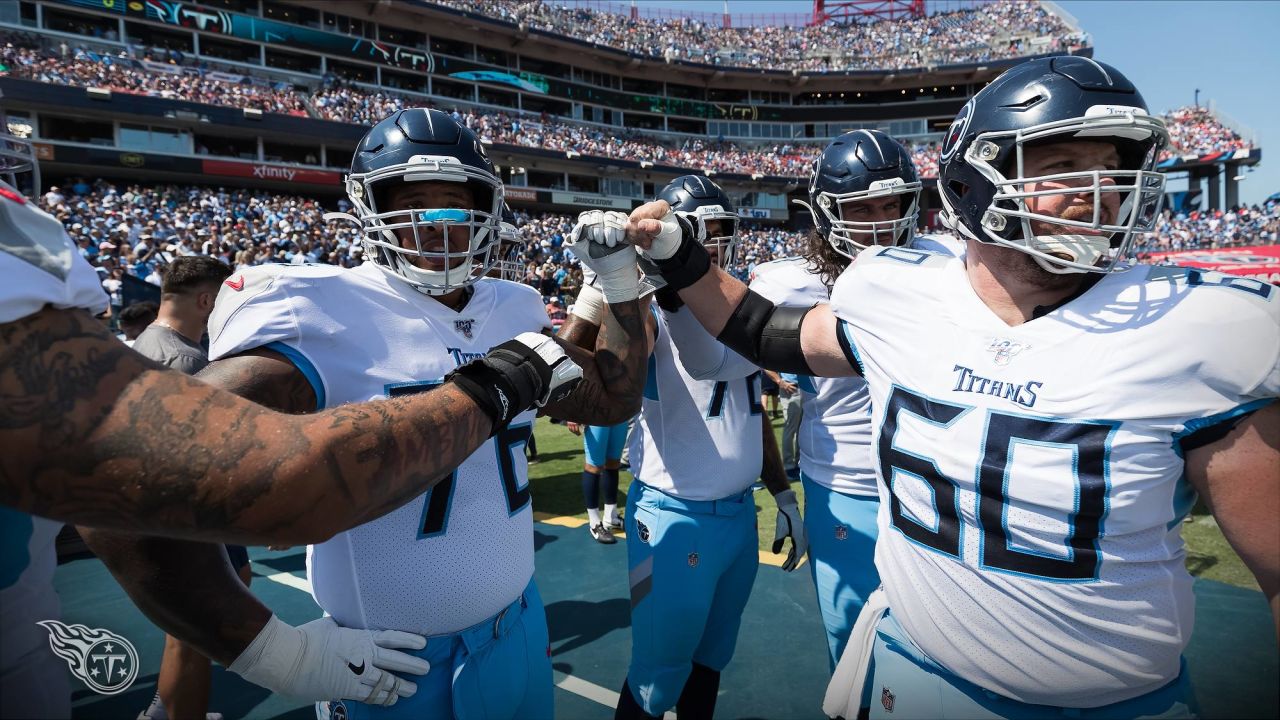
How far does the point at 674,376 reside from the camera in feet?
10.6

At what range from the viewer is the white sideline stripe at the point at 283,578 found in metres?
5.16

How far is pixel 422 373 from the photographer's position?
1.95 m

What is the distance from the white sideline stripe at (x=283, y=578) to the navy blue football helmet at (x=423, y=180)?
3.92m

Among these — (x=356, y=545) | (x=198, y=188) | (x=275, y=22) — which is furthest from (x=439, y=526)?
(x=275, y=22)

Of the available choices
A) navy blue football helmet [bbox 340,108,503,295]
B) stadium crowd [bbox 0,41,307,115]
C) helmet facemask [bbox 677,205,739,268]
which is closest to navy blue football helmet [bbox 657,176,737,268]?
helmet facemask [bbox 677,205,739,268]

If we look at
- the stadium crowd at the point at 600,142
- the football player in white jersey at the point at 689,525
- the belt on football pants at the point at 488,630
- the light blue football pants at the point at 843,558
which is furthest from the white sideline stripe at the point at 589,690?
the stadium crowd at the point at 600,142

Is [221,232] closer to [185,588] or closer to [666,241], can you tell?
[666,241]

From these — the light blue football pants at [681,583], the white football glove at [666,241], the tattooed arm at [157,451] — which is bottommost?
the light blue football pants at [681,583]

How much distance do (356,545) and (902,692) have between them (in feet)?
4.82

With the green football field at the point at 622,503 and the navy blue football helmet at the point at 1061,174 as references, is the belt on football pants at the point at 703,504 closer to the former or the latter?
the navy blue football helmet at the point at 1061,174

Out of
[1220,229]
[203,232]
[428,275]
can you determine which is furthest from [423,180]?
[1220,229]

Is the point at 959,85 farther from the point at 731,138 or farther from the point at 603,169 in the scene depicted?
the point at 603,169

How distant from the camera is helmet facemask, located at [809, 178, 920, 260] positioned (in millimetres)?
3264

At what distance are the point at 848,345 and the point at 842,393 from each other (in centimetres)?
116
